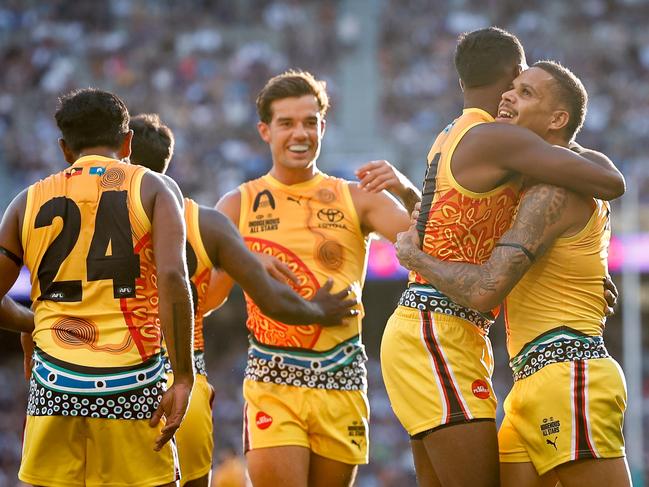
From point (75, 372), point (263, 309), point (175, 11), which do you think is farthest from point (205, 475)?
point (175, 11)

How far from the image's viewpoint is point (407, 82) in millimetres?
24984

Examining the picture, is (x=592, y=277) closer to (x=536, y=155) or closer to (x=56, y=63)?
(x=536, y=155)

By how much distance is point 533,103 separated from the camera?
530cm

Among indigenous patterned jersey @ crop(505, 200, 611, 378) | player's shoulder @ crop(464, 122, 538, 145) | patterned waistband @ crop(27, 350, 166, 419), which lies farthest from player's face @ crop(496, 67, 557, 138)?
patterned waistband @ crop(27, 350, 166, 419)

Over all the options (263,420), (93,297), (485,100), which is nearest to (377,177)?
(485,100)

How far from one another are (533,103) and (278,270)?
207 centimetres

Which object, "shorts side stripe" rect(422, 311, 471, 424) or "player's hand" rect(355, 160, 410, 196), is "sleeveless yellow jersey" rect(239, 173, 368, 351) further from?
"shorts side stripe" rect(422, 311, 471, 424)

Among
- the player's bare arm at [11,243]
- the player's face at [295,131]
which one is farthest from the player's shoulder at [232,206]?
the player's bare arm at [11,243]

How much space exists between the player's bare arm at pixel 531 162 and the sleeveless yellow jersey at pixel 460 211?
10 cm

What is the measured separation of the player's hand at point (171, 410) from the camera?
4906 mm

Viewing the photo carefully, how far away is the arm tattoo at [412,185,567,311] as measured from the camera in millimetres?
5121

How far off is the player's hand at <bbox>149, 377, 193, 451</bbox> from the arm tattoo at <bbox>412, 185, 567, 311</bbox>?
4.23 feet

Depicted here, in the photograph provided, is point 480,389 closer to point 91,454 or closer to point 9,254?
point 91,454

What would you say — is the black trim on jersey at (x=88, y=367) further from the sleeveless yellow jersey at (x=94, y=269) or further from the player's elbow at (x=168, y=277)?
the player's elbow at (x=168, y=277)
